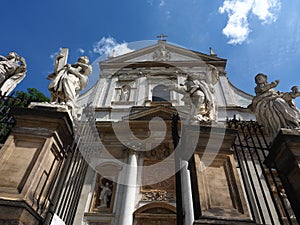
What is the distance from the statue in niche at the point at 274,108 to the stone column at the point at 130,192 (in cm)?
591

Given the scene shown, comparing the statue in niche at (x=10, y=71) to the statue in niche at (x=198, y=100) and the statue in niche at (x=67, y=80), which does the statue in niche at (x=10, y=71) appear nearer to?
the statue in niche at (x=67, y=80)

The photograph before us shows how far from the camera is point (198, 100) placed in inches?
190

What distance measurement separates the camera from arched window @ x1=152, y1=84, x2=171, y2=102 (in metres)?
15.1

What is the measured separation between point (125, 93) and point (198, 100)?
11.2 meters

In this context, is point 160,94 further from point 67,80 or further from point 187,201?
point 67,80

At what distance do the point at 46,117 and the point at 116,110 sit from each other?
1037 centimetres

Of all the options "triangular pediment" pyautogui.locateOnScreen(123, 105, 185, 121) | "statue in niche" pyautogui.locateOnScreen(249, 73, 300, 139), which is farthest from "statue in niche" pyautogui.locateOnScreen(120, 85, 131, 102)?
"statue in niche" pyautogui.locateOnScreen(249, 73, 300, 139)

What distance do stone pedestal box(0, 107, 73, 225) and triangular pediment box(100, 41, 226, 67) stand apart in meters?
14.9

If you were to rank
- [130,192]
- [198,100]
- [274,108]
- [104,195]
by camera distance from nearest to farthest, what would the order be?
[274,108]
[198,100]
[130,192]
[104,195]

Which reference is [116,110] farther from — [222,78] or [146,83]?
[222,78]

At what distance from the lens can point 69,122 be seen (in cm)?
364

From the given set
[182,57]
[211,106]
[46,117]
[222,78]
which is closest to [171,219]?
[211,106]

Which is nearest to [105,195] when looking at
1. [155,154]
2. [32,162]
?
[155,154]

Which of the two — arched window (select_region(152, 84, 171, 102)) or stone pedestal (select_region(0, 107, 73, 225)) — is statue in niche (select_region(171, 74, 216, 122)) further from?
arched window (select_region(152, 84, 171, 102))
